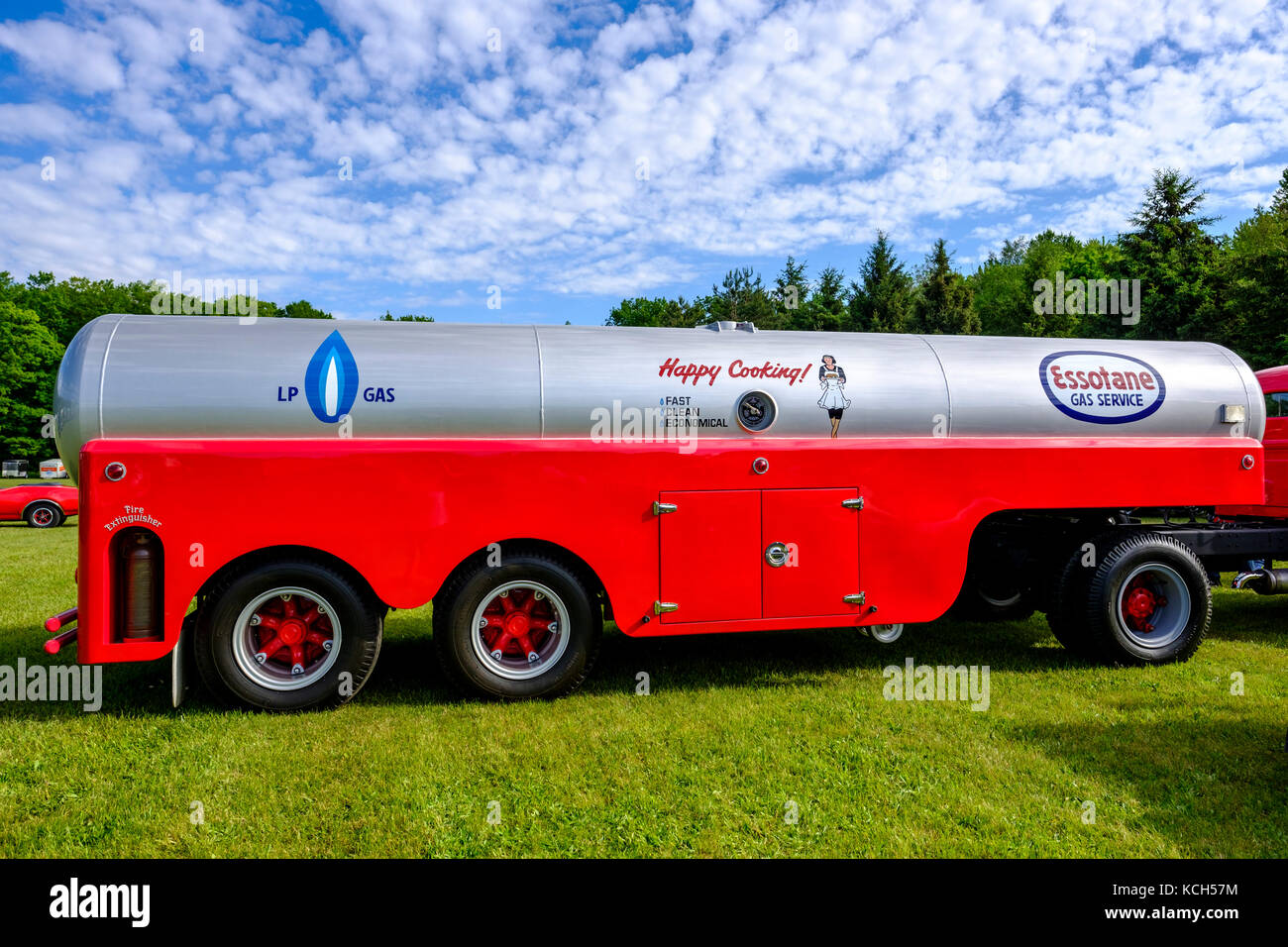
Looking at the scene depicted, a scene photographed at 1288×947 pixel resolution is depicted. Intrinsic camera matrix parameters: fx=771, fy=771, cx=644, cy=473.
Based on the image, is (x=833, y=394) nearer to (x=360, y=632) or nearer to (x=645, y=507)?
(x=645, y=507)

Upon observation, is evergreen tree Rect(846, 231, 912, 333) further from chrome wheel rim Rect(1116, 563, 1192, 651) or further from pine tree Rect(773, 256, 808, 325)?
chrome wheel rim Rect(1116, 563, 1192, 651)

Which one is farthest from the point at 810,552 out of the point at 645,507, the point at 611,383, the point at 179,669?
the point at 179,669

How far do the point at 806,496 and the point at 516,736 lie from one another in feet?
8.87

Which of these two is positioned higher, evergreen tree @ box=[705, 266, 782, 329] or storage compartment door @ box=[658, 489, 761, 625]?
evergreen tree @ box=[705, 266, 782, 329]

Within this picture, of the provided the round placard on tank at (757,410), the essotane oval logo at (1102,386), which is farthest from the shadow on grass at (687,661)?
the essotane oval logo at (1102,386)

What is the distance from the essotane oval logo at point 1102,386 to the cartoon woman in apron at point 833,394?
5.87 feet

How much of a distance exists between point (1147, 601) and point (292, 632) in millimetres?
6895

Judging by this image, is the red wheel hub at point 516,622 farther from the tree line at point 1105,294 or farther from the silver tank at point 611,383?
the tree line at point 1105,294

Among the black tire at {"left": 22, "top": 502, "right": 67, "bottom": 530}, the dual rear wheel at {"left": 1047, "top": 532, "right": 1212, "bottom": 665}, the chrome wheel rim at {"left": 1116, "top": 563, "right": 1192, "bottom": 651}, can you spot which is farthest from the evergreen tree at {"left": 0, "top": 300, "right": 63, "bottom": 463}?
the chrome wheel rim at {"left": 1116, "top": 563, "right": 1192, "bottom": 651}

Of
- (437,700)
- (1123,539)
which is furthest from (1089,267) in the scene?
(437,700)

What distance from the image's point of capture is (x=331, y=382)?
524cm

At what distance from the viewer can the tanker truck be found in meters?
5.04

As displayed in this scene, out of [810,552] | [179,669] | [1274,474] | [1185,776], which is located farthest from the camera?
[1274,474]

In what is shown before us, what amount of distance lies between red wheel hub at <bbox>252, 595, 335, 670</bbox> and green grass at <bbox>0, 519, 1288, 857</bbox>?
437 mm
